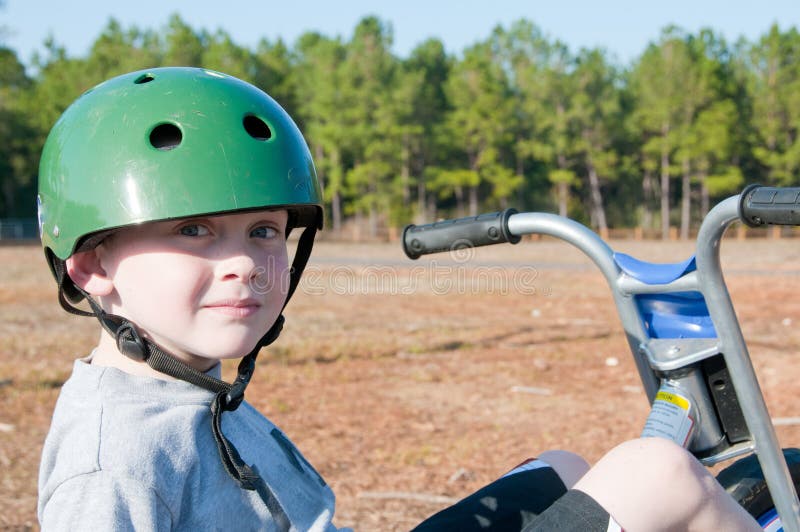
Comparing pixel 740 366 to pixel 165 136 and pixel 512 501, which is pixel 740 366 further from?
pixel 165 136

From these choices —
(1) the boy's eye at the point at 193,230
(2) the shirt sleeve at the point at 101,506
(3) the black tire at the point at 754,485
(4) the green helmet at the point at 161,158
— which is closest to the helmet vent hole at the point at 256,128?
(4) the green helmet at the point at 161,158

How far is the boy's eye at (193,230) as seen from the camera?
1723mm

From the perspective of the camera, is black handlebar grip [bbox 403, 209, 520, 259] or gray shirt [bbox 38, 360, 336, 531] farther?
black handlebar grip [bbox 403, 209, 520, 259]

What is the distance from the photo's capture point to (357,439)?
15.7 ft

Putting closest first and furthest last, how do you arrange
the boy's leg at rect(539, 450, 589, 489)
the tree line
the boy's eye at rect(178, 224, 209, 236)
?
the boy's eye at rect(178, 224, 209, 236)
the boy's leg at rect(539, 450, 589, 489)
the tree line

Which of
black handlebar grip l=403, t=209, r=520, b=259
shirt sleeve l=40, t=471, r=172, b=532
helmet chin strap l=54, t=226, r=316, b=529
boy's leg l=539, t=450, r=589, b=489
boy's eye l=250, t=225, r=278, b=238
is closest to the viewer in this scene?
shirt sleeve l=40, t=471, r=172, b=532

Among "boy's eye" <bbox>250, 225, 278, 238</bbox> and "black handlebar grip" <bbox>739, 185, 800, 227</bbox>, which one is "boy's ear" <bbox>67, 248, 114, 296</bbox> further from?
Answer: "black handlebar grip" <bbox>739, 185, 800, 227</bbox>

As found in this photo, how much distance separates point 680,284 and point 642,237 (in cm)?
4892

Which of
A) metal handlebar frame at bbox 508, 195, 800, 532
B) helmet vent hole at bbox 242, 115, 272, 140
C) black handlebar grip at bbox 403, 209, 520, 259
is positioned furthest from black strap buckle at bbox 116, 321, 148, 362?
metal handlebar frame at bbox 508, 195, 800, 532

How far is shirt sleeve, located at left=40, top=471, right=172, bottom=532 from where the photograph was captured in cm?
134

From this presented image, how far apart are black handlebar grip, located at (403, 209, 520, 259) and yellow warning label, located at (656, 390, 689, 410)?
1.58 feet

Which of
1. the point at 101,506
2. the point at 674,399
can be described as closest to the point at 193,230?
the point at 101,506

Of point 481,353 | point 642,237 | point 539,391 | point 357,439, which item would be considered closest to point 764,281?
point 481,353

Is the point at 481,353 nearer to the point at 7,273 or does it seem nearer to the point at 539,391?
the point at 539,391
